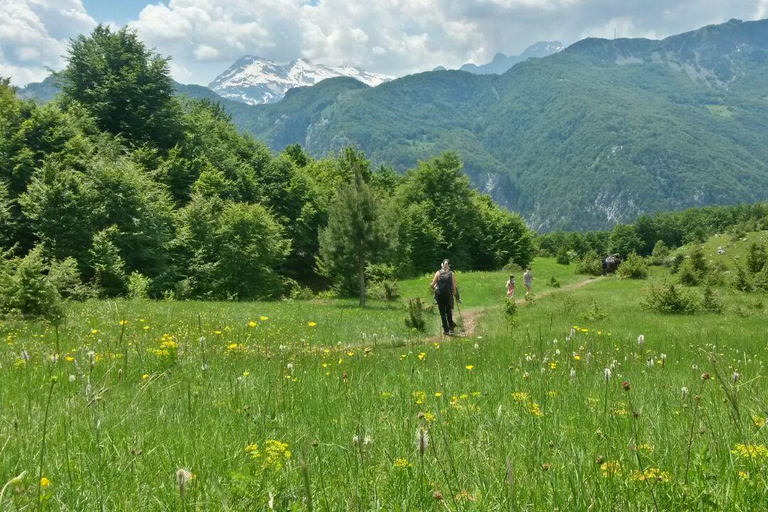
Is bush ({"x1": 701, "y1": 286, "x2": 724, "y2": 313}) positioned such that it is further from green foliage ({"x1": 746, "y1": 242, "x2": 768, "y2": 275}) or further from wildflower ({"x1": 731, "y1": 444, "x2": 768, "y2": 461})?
wildflower ({"x1": 731, "y1": 444, "x2": 768, "y2": 461})

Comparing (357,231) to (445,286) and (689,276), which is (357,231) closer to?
(445,286)

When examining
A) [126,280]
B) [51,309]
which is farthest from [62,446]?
[126,280]

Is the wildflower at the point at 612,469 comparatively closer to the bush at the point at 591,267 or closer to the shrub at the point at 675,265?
the shrub at the point at 675,265

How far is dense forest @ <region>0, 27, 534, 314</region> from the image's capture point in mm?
26969

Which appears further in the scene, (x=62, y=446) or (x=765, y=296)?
(x=765, y=296)

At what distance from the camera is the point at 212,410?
365cm

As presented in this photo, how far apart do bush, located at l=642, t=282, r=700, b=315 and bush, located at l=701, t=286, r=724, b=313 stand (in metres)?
0.31

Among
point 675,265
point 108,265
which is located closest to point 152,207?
→ point 108,265

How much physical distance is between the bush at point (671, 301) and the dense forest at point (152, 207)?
1491cm

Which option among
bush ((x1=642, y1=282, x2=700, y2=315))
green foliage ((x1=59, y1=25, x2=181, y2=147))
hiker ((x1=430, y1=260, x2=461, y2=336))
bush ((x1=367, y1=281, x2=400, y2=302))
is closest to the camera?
hiker ((x1=430, y1=260, x2=461, y2=336))

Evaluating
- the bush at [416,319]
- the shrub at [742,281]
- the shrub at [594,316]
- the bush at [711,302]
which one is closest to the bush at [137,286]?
the bush at [416,319]

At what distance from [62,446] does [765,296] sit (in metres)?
31.8

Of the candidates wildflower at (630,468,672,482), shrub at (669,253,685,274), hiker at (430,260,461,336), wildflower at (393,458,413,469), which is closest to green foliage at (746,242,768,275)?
shrub at (669,253,685,274)

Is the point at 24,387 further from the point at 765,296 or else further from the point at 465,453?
the point at 765,296
